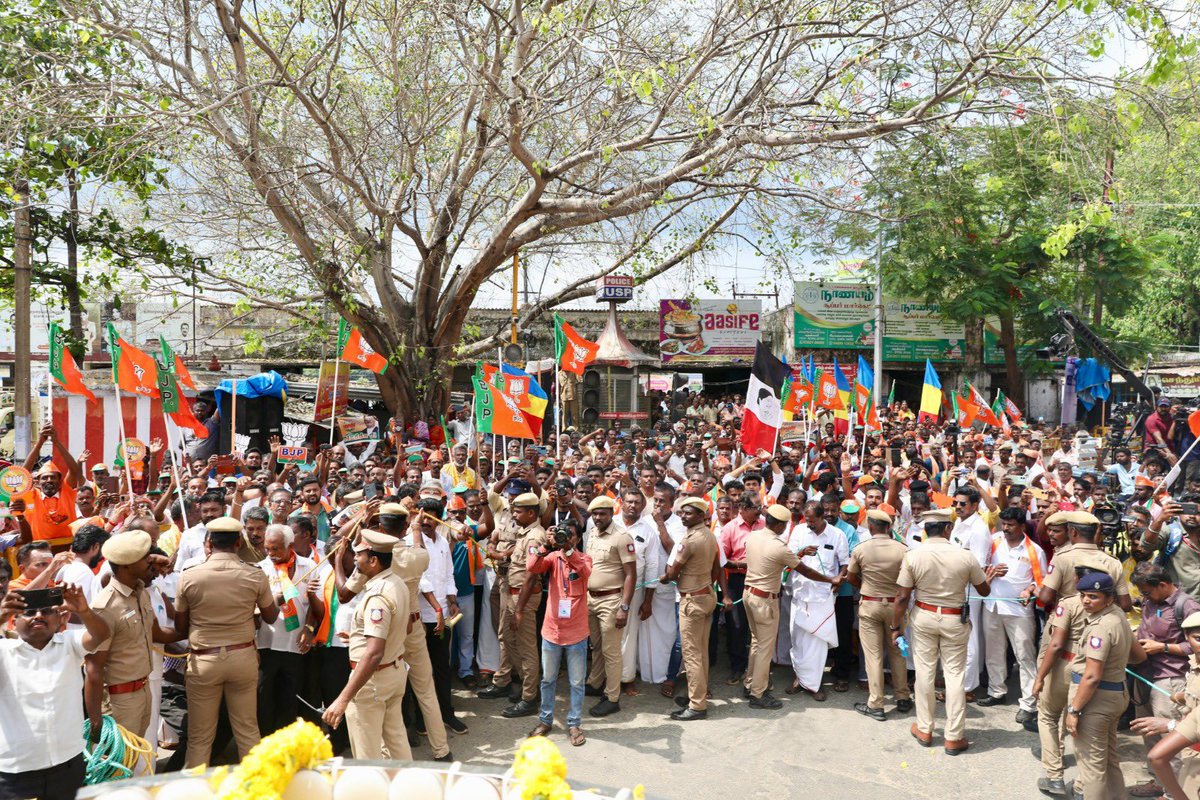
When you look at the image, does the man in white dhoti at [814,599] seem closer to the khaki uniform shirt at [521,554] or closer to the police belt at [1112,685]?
the khaki uniform shirt at [521,554]

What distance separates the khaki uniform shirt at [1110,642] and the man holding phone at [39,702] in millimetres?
5247

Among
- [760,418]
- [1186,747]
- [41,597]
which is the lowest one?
[1186,747]

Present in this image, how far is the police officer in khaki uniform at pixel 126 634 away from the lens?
461 cm

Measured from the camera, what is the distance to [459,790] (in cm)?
306

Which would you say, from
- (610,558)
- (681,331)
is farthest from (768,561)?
(681,331)

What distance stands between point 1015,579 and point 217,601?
579cm

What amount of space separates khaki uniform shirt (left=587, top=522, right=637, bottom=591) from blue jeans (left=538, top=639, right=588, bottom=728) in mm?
579

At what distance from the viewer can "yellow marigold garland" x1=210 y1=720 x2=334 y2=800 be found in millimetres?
2838

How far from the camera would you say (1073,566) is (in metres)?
5.60

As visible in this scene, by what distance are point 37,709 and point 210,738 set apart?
1.58m

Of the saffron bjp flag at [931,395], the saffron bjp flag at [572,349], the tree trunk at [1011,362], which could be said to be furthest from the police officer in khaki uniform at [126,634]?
the tree trunk at [1011,362]

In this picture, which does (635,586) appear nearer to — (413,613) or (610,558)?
(610,558)

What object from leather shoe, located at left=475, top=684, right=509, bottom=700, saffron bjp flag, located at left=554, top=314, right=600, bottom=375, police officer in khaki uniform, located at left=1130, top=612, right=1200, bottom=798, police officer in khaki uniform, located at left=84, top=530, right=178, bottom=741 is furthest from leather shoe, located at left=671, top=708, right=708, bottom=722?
saffron bjp flag, located at left=554, top=314, right=600, bottom=375

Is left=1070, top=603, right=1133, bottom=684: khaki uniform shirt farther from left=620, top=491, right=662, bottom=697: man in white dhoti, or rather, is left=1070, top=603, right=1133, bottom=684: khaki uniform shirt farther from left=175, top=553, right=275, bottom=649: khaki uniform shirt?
left=175, top=553, right=275, bottom=649: khaki uniform shirt
